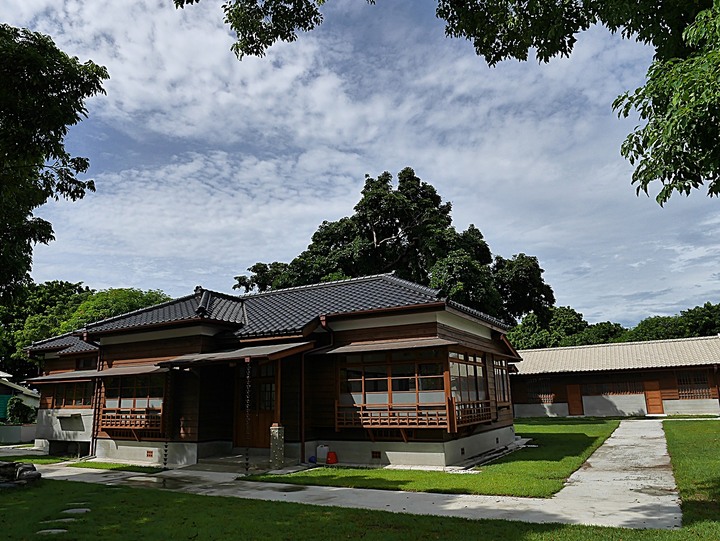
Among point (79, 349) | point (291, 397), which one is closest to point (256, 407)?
point (291, 397)

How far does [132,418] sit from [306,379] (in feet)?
18.8

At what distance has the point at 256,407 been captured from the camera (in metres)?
15.6

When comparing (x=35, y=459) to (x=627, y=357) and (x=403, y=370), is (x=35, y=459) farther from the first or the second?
(x=627, y=357)

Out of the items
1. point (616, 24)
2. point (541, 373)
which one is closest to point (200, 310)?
point (616, 24)

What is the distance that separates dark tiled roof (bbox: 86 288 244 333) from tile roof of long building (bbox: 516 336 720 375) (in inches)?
927

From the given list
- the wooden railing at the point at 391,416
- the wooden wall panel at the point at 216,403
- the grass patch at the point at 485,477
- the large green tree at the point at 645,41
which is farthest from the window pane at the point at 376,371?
the large green tree at the point at 645,41

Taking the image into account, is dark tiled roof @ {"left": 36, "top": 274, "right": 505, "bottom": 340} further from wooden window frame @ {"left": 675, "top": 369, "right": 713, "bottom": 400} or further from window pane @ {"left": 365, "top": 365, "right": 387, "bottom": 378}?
wooden window frame @ {"left": 675, "top": 369, "right": 713, "bottom": 400}

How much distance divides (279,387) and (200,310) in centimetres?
373

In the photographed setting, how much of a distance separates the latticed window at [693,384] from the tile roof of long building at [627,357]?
0.85m

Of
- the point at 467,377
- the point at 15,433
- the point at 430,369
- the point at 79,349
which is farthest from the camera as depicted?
the point at 15,433

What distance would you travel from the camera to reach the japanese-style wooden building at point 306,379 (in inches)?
549

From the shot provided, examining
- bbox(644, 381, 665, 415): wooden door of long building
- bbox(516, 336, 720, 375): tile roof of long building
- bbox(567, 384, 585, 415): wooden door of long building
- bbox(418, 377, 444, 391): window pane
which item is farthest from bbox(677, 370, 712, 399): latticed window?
bbox(418, 377, 444, 391): window pane

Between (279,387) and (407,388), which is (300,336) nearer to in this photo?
(279,387)

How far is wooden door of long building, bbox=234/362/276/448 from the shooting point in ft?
50.1
